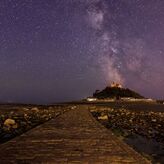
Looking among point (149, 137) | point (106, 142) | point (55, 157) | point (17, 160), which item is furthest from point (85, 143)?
point (149, 137)

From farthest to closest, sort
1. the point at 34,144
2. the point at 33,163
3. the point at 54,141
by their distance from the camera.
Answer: the point at 54,141 < the point at 34,144 < the point at 33,163

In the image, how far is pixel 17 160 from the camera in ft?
25.3

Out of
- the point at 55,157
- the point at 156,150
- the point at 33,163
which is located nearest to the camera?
the point at 33,163

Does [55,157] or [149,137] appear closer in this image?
[55,157]

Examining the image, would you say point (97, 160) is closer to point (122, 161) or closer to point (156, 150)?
point (122, 161)

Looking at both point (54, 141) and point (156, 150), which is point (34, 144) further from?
point (156, 150)

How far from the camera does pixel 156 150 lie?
12.7 meters

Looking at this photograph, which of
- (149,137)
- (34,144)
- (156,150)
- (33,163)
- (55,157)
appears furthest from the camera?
(149,137)

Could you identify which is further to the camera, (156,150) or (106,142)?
(156,150)

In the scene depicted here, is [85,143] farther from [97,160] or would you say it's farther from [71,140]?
[97,160]

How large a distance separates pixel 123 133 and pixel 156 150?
4.87 metres

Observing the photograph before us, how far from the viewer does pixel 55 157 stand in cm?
818

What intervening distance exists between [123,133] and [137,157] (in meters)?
9.45

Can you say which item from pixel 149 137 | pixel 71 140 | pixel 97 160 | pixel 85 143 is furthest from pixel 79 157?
pixel 149 137
